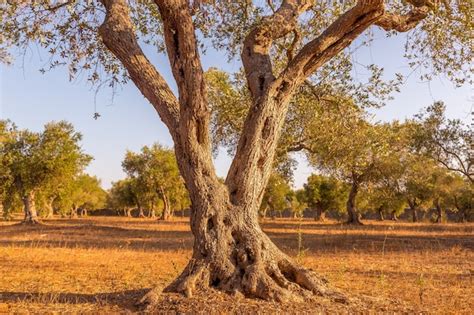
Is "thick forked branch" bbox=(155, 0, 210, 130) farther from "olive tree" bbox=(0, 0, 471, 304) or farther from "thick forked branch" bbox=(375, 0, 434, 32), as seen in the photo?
"thick forked branch" bbox=(375, 0, 434, 32)

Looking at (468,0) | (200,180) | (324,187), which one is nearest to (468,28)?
(468,0)

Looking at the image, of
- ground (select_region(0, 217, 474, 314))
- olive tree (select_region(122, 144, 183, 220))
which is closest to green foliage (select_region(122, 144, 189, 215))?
olive tree (select_region(122, 144, 183, 220))

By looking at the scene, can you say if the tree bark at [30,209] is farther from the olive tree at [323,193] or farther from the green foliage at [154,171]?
the olive tree at [323,193]

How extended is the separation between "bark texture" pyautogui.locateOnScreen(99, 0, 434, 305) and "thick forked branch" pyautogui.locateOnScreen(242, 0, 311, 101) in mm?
363

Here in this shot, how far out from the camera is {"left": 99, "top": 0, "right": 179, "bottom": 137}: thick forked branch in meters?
7.18

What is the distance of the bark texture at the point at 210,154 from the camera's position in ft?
22.4

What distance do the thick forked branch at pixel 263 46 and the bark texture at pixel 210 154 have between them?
0.36 meters

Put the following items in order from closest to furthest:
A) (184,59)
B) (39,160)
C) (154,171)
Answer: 1. (184,59)
2. (39,160)
3. (154,171)

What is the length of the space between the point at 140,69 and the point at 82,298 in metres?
4.13

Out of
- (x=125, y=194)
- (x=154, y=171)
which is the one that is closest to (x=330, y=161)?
(x=154, y=171)

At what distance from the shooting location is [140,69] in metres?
7.19

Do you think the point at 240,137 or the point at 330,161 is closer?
the point at 240,137

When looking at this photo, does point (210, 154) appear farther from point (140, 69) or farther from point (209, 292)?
point (209, 292)

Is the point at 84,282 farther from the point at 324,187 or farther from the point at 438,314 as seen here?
the point at 324,187
